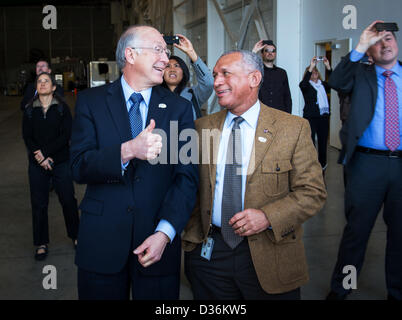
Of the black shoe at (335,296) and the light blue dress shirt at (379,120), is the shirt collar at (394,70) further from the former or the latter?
the black shoe at (335,296)

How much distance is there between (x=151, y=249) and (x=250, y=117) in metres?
0.85

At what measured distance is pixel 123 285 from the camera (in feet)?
6.79

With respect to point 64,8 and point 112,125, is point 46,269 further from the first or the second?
point 64,8

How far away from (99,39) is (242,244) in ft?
124

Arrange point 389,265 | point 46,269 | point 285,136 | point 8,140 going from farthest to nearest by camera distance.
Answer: point 8,140, point 46,269, point 389,265, point 285,136

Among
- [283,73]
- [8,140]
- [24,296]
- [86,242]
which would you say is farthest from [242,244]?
[8,140]

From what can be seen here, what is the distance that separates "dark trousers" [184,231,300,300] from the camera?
2.26m

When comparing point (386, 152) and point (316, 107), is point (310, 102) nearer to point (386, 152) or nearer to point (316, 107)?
point (316, 107)

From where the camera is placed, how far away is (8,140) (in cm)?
1333

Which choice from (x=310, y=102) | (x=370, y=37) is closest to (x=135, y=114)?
(x=370, y=37)

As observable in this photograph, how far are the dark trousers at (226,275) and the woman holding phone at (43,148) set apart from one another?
260 cm

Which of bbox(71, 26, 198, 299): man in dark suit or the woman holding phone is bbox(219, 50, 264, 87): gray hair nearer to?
bbox(71, 26, 198, 299): man in dark suit

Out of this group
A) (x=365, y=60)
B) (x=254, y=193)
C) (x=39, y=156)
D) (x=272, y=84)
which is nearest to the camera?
(x=254, y=193)

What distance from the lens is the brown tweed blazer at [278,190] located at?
7.26ft
